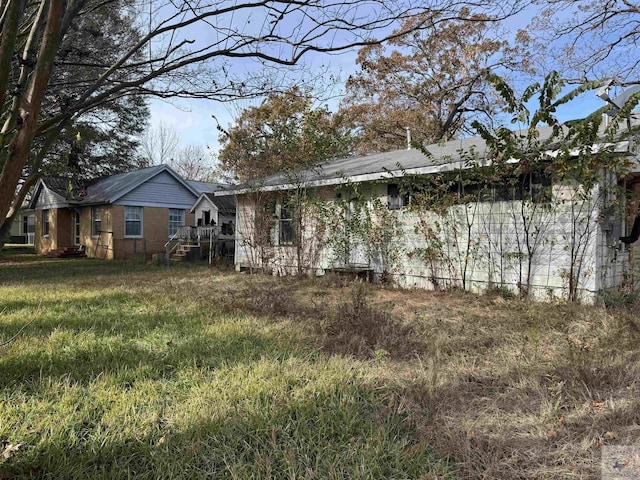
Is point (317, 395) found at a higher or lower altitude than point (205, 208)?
lower

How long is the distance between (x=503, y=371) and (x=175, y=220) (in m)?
19.4

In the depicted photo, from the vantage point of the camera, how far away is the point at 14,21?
1483mm

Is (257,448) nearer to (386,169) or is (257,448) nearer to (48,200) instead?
(386,169)

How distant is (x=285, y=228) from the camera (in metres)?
11.5

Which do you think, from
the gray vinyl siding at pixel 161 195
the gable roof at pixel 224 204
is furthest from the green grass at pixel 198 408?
the gray vinyl siding at pixel 161 195

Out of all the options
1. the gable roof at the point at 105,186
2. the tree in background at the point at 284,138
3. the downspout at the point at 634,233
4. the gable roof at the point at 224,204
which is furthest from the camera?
the gable roof at the point at 105,186

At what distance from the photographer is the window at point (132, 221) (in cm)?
1873

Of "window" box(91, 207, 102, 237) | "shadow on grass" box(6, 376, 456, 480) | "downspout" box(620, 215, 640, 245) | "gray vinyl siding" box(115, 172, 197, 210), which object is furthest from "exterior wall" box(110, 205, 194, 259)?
"downspout" box(620, 215, 640, 245)

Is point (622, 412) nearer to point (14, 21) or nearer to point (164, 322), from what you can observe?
point (14, 21)

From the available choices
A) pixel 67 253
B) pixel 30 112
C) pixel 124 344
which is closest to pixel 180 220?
pixel 67 253

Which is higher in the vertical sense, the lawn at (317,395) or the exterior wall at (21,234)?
the exterior wall at (21,234)

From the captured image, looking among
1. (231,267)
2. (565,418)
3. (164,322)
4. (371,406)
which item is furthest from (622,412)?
(231,267)

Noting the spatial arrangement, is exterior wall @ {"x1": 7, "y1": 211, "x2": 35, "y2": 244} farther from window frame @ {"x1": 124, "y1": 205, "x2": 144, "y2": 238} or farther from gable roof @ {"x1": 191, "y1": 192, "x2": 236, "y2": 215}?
gable roof @ {"x1": 191, "y1": 192, "x2": 236, "y2": 215}

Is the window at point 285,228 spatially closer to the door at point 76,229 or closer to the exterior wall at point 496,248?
the exterior wall at point 496,248
